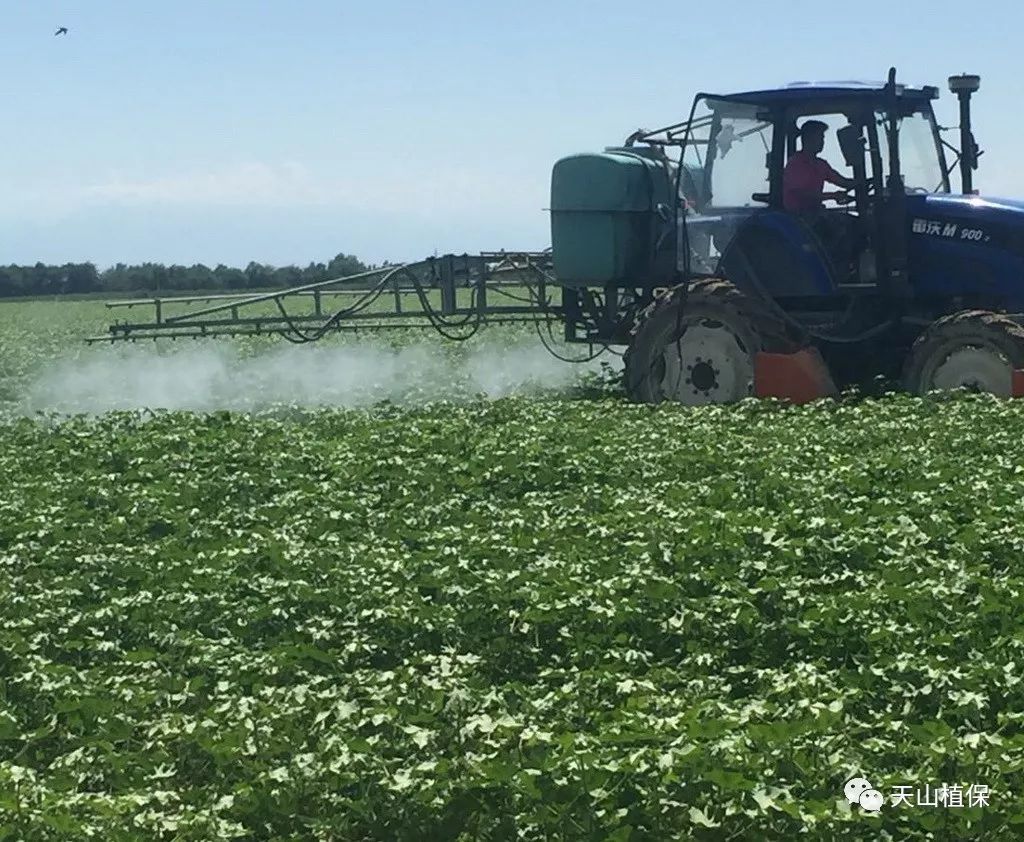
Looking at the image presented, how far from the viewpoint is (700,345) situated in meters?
14.9

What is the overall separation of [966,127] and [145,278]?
5844 centimetres

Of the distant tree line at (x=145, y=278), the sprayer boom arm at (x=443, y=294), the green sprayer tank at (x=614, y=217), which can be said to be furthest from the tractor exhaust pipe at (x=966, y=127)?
the distant tree line at (x=145, y=278)

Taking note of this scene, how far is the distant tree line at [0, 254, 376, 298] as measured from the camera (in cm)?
5551

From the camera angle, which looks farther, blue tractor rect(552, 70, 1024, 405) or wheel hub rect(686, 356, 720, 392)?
wheel hub rect(686, 356, 720, 392)

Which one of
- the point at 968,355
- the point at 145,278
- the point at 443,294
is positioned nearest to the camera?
the point at 968,355

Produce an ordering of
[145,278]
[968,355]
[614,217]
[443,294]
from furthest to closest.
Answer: [145,278]
[443,294]
[614,217]
[968,355]

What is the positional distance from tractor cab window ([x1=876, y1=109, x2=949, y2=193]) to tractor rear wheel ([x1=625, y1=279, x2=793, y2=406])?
5.40 ft

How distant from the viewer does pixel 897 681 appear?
667 centimetres

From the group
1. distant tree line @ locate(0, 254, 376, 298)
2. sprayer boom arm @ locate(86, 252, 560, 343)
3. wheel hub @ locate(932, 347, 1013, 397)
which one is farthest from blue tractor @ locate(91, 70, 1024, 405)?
distant tree line @ locate(0, 254, 376, 298)

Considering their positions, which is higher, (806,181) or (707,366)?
(806,181)

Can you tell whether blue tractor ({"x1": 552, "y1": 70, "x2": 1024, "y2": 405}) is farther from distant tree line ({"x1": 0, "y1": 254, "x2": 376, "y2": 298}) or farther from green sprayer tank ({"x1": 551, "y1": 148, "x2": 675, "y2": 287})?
distant tree line ({"x1": 0, "y1": 254, "x2": 376, "y2": 298})

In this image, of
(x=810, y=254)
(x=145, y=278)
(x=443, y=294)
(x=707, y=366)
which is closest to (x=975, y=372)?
(x=810, y=254)

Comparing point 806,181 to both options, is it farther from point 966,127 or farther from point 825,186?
point 966,127

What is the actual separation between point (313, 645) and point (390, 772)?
6.07 feet
